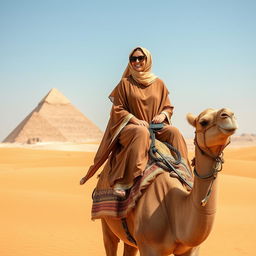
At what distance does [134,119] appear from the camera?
15.4ft

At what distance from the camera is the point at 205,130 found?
139 inches

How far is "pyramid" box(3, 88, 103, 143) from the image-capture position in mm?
149837

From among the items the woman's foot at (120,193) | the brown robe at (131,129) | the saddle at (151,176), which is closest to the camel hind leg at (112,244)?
the saddle at (151,176)

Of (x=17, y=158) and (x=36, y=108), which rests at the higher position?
(x=17, y=158)

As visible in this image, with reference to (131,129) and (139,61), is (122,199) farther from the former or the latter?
(139,61)

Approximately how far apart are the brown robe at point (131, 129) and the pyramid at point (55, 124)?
5495 inches

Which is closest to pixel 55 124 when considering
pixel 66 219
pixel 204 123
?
pixel 66 219

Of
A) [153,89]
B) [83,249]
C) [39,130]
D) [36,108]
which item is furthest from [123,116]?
[36,108]

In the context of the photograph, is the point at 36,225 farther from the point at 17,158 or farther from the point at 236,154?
the point at 236,154

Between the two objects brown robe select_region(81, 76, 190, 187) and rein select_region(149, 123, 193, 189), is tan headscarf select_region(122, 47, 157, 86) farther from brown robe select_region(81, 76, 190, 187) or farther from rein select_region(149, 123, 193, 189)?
rein select_region(149, 123, 193, 189)

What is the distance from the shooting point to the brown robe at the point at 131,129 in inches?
178

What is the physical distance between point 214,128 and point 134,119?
138cm

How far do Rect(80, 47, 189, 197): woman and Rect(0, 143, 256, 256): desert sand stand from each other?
180 inches

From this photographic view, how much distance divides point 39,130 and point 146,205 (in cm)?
15138
